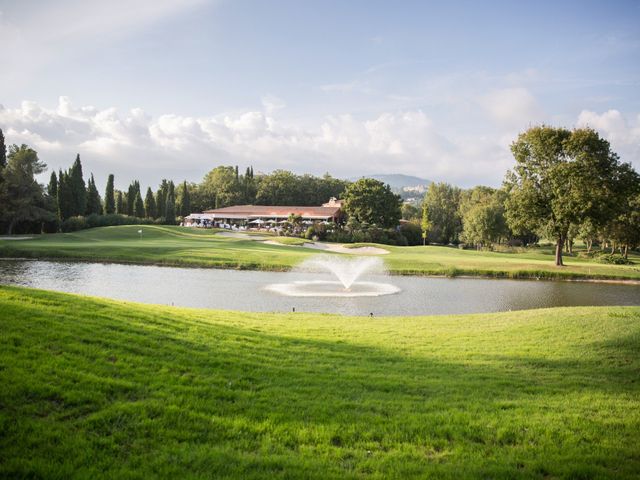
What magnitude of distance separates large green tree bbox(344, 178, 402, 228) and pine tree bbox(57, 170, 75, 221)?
48.8m

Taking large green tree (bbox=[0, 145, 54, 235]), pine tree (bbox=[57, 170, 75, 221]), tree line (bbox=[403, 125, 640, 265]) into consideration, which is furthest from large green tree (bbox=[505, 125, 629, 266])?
pine tree (bbox=[57, 170, 75, 221])

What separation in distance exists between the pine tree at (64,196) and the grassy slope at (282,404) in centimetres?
6883

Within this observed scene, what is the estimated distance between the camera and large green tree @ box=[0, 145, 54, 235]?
58.9 meters

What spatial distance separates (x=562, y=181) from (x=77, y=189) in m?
70.4

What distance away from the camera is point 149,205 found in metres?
91.5

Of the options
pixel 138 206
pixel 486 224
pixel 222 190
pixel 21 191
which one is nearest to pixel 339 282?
pixel 21 191

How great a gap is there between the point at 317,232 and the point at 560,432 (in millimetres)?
67615

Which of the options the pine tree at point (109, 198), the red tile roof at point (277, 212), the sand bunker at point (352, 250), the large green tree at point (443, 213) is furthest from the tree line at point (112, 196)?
the sand bunker at point (352, 250)

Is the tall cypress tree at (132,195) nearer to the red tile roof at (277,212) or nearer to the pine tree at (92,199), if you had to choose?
the pine tree at (92,199)

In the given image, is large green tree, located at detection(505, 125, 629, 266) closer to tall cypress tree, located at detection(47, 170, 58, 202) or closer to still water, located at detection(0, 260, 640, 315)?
still water, located at detection(0, 260, 640, 315)

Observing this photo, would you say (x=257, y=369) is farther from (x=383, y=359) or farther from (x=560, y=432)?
(x=560, y=432)

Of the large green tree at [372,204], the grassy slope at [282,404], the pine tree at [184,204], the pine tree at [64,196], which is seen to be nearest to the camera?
the grassy slope at [282,404]

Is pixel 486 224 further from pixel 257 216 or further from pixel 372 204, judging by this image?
pixel 257 216

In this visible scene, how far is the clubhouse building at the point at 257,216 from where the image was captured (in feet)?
291
